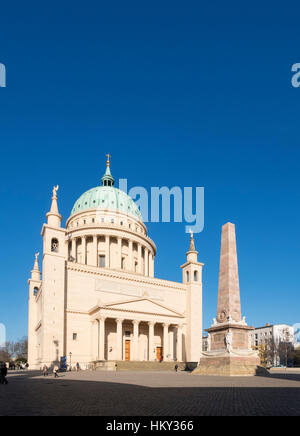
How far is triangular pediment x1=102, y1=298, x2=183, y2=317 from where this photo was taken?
5498 centimetres

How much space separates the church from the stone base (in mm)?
17955

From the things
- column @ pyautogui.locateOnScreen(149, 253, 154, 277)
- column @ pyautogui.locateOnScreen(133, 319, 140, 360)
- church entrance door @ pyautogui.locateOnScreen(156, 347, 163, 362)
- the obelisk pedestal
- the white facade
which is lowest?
the white facade

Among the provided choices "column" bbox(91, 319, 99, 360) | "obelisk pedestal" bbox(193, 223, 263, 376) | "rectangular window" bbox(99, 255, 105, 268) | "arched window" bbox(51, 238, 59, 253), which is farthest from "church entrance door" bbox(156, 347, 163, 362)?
"obelisk pedestal" bbox(193, 223, 263, 376)

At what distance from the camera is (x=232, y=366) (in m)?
27.9

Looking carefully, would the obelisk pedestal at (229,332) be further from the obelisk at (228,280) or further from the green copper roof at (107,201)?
the green copper roof at (107,201)

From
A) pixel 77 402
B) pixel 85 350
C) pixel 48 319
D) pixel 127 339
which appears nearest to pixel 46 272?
pixel 48 319

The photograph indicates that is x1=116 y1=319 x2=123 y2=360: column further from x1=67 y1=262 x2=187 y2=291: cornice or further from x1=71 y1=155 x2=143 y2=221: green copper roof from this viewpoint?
x1=71 y1=155 x2=143 y2=221: green copper roof

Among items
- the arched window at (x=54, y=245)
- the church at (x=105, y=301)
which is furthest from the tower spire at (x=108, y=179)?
the arched window at (x=54, y=245)

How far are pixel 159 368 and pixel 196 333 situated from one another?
15.8m

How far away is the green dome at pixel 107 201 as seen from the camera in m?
79.8

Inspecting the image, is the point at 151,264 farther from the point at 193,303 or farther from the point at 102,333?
the point at 102,333

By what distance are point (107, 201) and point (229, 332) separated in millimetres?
54644

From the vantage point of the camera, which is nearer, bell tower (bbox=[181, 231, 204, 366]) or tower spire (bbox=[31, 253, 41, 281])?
bell tower (bbox=[181, 231, 204, 366])
